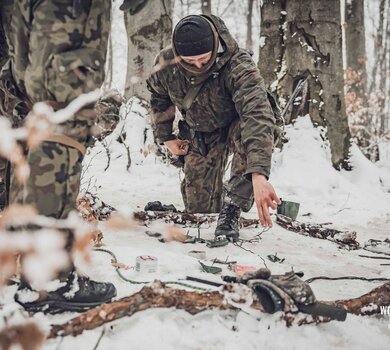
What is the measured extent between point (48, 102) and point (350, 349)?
4.09 ft

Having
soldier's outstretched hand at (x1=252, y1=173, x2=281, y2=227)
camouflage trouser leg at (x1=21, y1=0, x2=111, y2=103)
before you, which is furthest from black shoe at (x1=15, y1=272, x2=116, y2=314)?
soldier's outstretched hand at (x1=252, y1=173, x2=281, y2=227)

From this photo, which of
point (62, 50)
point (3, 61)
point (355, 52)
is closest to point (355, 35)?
point (355, 52)

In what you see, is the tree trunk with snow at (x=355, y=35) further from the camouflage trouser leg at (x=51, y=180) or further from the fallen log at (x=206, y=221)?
the camouflage trouser leg at (x=51, y=180)

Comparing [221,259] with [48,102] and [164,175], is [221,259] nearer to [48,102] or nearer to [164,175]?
[48,102]

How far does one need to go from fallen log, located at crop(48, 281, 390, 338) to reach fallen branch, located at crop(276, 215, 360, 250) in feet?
4.06

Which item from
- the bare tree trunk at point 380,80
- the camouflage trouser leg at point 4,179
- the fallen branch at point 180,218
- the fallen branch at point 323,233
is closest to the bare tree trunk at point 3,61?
the camouflage trouser leg at point 4,179

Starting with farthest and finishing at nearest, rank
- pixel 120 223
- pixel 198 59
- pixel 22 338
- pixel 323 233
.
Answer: pixel 323 233 → pixel 198 59 → pixel 120 223 → pixel 22 338

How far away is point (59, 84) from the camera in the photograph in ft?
4.71

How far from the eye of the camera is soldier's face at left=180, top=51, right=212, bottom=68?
277 centimetres

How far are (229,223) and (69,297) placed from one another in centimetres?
156

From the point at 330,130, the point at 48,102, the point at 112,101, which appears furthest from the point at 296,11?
the point at 48,102

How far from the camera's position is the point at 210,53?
109 inches

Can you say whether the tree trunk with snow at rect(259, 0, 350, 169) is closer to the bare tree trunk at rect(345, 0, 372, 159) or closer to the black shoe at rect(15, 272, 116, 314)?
the black shoe at rect(15, 272, 116, 314)

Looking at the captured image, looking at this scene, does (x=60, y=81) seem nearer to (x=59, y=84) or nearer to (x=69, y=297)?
(x=59, y=84)
